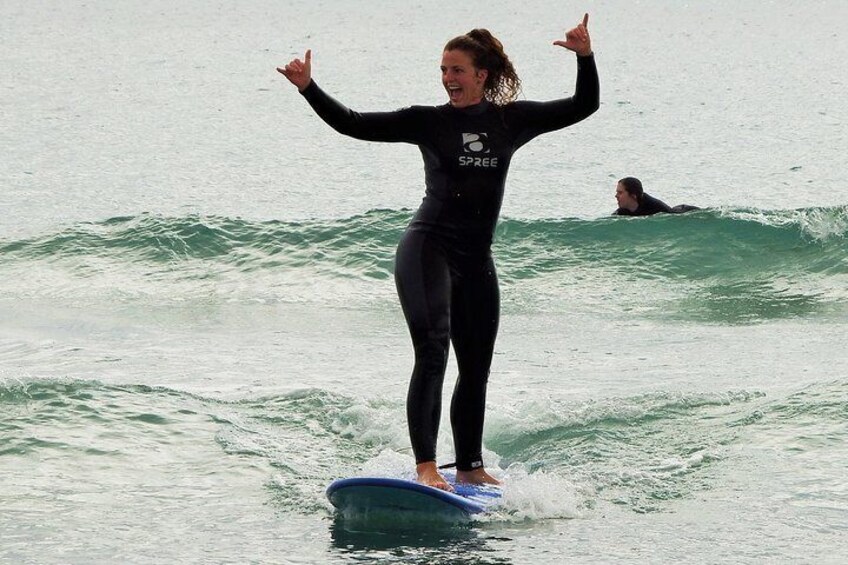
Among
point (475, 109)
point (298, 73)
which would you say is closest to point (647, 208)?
point (475, 109)

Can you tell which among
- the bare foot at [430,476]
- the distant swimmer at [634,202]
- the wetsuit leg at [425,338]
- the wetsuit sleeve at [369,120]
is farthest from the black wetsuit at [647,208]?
the bare foot at [430,476]

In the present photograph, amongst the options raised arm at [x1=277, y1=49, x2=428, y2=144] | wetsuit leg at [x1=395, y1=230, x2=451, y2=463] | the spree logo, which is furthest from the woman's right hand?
wetsuit leg at [x1=395, y1=230, x2=451, y2=463]

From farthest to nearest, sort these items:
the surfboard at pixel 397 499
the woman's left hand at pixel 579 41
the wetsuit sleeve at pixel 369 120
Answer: the woman's left hand at pixel 579 41 < the wetsuit sleeve at pixel 369 120 < the surfboard at pixel 397 499

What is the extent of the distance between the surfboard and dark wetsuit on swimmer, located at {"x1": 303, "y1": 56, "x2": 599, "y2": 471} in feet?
0.78

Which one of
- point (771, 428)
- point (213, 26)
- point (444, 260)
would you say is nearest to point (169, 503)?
point (444, 260)

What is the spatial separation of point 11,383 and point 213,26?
150ft

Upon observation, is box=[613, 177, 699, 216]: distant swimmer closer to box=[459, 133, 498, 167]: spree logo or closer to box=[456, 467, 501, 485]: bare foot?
box=[456, 467, 501, 485]: bare foot

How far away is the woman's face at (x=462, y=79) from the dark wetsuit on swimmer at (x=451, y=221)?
A: 0.15 feet

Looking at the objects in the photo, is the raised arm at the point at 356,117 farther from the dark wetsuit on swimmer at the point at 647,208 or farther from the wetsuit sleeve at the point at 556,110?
the dark wetsuit on swimmer at the point at 647,208

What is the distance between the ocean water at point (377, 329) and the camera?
23.0ft

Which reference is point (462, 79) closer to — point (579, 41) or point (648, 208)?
point (579, 41)

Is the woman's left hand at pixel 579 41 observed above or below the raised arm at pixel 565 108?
above

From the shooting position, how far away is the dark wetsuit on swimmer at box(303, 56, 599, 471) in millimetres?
6859

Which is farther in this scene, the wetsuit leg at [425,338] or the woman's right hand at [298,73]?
the wetsuit leg at [425,338]
